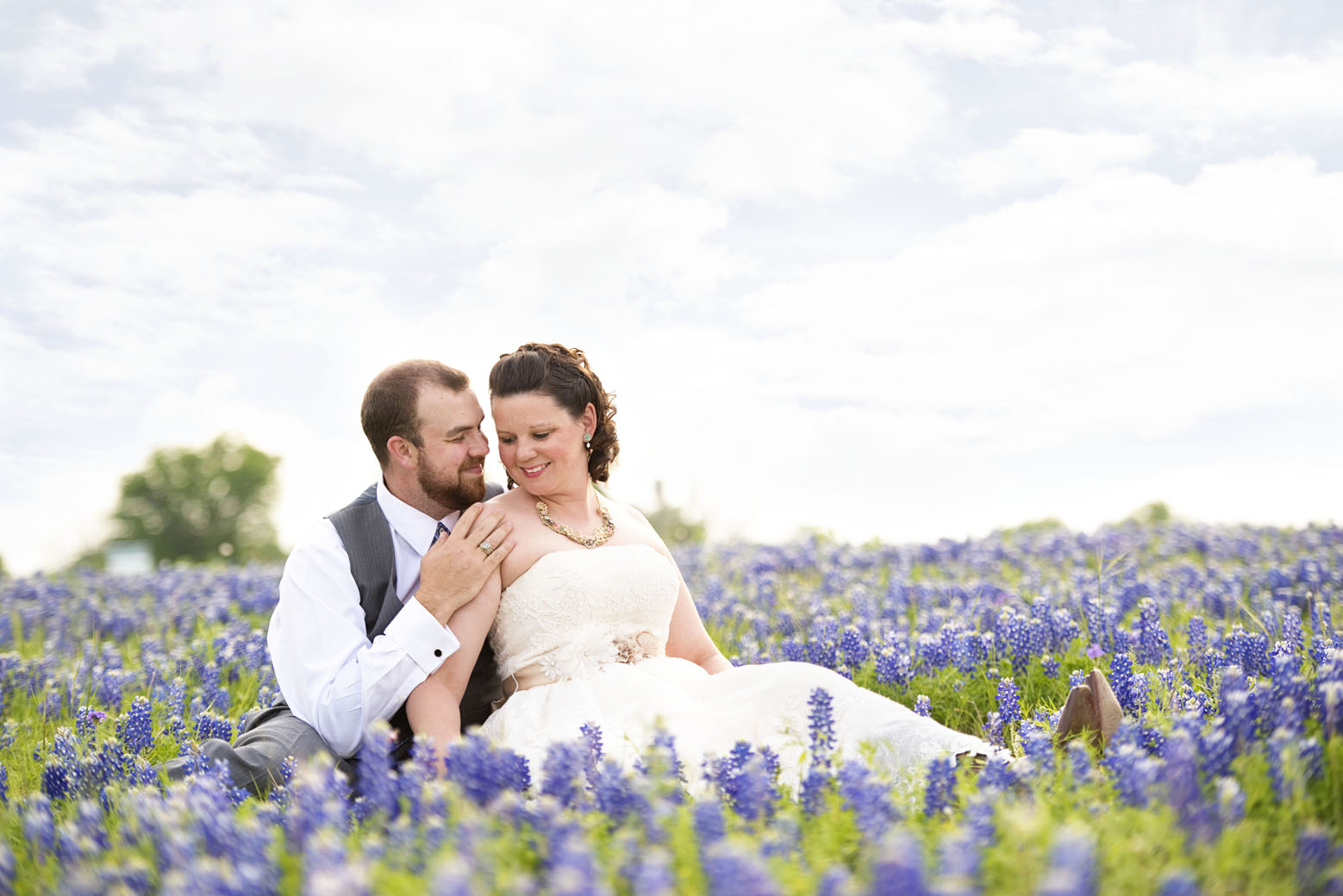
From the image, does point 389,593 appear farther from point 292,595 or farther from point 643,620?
point 643,620

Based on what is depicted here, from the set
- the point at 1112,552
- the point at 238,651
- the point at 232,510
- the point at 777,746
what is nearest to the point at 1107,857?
the point at 777,746

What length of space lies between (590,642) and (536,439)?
948 mm

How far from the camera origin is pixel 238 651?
7.16 m

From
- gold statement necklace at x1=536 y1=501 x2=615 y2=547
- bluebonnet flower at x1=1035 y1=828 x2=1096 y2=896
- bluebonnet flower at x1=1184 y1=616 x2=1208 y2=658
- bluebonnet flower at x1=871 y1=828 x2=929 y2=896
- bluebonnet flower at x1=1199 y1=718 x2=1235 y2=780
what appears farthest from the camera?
bluebonnet flower at x1=1184 y1=616 x2=1208 y2=658

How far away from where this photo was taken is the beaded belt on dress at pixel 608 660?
4.52m

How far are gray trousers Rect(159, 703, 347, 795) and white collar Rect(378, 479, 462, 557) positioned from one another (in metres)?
0.94

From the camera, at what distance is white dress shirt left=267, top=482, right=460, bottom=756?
419 cm

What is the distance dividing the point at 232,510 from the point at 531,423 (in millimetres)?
49690

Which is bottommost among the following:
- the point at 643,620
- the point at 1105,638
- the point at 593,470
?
the point at 1105,638

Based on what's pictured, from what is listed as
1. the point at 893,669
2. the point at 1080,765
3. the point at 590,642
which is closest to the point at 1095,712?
the point at 1080,765

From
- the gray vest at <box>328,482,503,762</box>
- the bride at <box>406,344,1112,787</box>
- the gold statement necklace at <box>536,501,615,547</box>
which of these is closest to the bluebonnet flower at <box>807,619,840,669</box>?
the bride at <box>406,344,1112,787</box>

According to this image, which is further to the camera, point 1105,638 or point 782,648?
point 782,648

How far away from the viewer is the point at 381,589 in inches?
187

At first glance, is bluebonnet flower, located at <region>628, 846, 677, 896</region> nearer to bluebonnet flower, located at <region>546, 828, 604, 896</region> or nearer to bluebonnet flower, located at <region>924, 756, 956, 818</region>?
bluebonnet flower, located at <region>546, 828, 604, 896</region>
